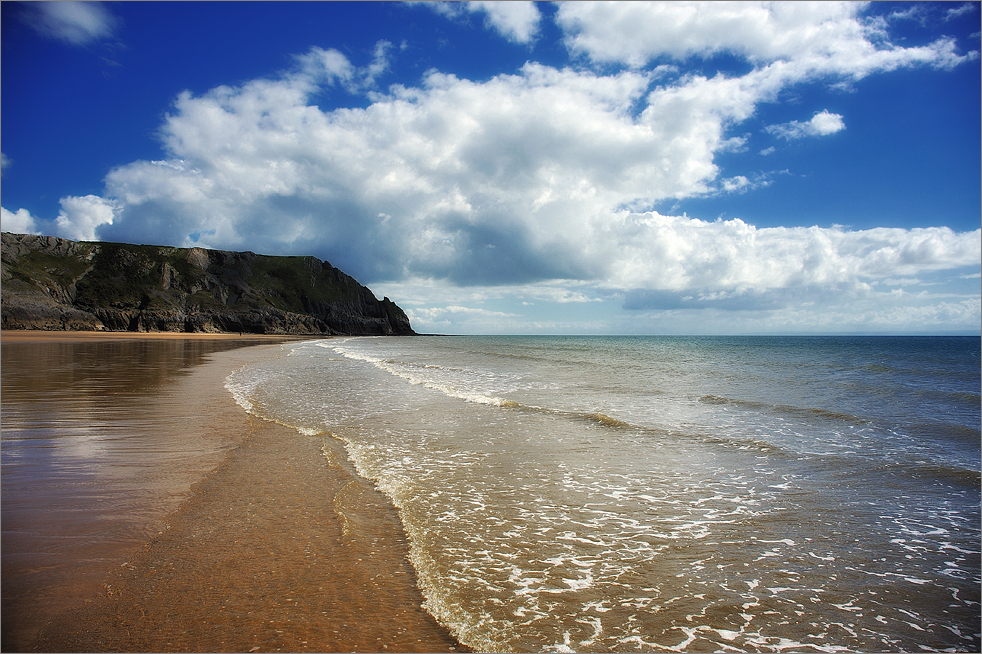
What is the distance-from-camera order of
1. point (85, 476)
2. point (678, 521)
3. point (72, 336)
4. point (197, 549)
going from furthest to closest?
point (72, 336), point (85, 476), point (678, 521), point (197, 549)

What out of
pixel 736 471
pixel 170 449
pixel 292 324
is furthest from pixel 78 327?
pixel 736 471

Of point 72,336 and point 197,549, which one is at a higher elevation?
point 72,336

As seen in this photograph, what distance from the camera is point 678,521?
256 inches

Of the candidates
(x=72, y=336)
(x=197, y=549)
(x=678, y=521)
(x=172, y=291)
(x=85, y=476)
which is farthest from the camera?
(x=172, y=291)

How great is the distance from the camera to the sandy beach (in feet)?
12.1

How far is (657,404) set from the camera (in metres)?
17.3

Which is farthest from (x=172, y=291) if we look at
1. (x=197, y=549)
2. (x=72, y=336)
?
(x=197, y=549)

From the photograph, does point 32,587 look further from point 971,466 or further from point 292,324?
point 292,324

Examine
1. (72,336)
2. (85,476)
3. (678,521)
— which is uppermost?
(72,336)

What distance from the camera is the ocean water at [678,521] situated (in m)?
4.18

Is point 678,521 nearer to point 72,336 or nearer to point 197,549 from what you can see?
point 197,549

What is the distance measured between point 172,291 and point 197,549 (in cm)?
15330

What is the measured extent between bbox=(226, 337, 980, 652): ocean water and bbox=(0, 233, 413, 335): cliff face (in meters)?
105

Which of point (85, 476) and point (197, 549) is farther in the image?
point (85, 476)
